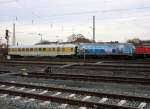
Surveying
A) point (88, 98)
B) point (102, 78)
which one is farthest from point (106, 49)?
point (88, 98)

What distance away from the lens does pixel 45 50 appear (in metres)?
61.1

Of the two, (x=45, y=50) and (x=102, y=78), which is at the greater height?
(x=45, y=50)

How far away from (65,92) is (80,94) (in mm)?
964

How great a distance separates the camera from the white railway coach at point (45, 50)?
57469 millimetres

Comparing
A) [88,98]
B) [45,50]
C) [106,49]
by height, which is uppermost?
[106,49]

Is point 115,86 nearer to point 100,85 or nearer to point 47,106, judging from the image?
point 100,85

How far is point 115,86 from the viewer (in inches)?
649

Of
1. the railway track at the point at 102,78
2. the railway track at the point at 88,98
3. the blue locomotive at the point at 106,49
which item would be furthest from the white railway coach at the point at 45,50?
the railway track at the point at 88,98

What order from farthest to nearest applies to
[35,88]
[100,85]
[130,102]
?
[100,85], [35,88], [130,102]

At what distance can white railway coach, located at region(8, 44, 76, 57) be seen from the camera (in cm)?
5747

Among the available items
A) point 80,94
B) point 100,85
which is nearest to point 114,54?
point 100,85

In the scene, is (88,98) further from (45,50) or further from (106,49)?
(45,50)

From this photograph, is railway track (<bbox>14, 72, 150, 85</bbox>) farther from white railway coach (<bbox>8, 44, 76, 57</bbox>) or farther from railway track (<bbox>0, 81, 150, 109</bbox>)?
white railway coach (<bbox>8, 44, 76, 57</bbox>)

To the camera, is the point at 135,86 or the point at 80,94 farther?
the point at 135,86
